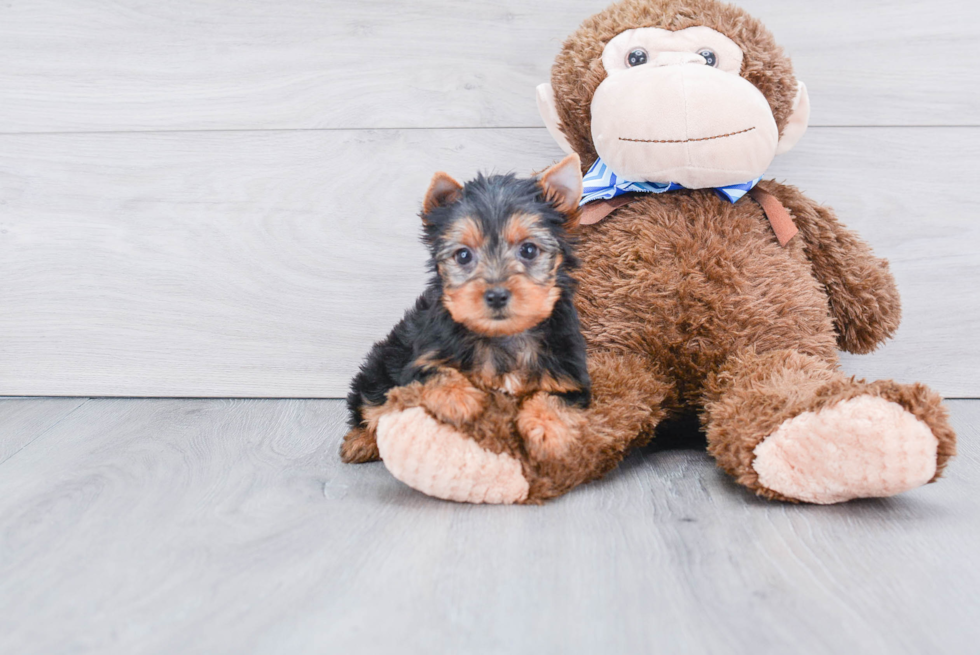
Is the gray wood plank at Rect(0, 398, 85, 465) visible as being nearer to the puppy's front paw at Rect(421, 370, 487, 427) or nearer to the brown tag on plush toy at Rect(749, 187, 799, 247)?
the puppy's front paw at Rect(421, 370, 487, 427)

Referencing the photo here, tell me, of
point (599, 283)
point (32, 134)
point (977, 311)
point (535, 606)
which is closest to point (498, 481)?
point (535, 606)

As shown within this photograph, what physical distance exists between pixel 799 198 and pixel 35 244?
2020 mm

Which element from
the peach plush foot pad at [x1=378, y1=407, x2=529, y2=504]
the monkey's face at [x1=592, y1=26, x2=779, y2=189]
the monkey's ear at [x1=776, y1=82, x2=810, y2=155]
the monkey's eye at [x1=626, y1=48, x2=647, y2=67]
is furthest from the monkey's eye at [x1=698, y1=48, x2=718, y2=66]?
the peach plush foot pad at [x1=378, y1=407, x2=529, y2=504]

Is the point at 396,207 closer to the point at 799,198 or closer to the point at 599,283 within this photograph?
the point at 599,283

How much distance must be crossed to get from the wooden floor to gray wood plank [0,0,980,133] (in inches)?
38.3

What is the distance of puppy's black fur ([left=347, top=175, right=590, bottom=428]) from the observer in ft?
4.06

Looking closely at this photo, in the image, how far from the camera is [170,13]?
6.68 feet

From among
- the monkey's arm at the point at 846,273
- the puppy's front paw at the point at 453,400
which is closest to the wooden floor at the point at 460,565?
the puppy's front paw at the point at 453,400

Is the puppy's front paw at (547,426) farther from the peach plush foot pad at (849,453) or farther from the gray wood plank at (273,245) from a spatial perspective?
the gray wood plank at (273,245)

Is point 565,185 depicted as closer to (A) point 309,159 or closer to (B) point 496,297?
(B) point 496,297

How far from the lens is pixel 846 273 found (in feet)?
5.52

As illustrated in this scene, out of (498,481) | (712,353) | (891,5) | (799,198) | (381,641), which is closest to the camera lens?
(381,641)

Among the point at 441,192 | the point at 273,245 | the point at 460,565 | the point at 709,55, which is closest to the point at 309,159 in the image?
the point at 273,245

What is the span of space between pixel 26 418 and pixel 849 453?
77.1 inches
